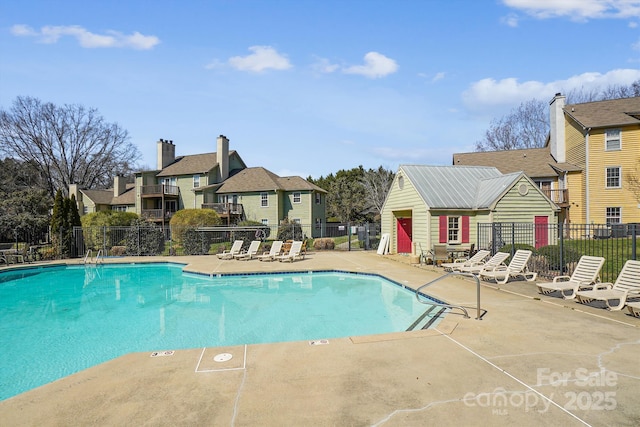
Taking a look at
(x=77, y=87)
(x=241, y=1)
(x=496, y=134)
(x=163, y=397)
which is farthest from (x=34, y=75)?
(x=496, y=134)

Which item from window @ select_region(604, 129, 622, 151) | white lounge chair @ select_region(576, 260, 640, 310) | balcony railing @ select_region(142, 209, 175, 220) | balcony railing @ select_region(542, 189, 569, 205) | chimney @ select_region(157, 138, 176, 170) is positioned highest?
chimney @ select_region(157, 138, 176, 170)

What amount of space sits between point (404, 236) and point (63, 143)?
39425 mm

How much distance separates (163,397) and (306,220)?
30.6m

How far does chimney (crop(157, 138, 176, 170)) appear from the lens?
126ft

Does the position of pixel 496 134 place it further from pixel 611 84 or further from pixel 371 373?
pixel 371 373

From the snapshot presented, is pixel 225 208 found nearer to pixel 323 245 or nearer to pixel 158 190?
pixel 158 190

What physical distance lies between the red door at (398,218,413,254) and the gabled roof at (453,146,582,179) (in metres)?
10.5

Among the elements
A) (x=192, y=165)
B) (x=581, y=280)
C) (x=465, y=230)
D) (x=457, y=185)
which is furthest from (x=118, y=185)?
(x=581, y=280)

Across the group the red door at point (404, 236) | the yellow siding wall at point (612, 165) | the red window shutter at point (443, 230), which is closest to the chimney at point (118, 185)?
the red door at point (404, 236)

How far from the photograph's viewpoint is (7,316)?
10.6 metres

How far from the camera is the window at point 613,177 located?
24.1m

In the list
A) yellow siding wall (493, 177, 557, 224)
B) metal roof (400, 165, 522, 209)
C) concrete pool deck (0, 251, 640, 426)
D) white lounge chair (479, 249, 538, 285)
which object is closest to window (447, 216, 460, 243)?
metal roof (400, 165, 522, 209)

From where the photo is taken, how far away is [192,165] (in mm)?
37031

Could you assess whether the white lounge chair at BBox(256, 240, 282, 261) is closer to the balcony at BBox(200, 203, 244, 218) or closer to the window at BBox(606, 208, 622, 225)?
the balcony at BBox(200, 203, 244, 218)
